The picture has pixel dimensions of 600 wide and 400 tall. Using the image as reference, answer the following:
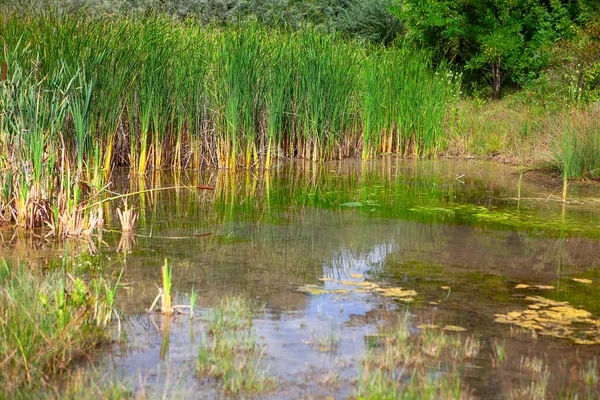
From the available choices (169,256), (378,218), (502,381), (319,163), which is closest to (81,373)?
(502,381)

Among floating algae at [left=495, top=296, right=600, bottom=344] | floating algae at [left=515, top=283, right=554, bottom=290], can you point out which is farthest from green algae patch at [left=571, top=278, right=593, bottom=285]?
floating algae at [left=495, top=296, right=600, bottom=344]

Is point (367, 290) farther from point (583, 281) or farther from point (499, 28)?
point (499, 28)

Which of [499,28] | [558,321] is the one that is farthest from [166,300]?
[499,28]

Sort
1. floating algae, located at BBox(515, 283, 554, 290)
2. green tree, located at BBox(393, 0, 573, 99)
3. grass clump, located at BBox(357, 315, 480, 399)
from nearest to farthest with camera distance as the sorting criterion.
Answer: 1. grass clump, located at BBox(357, 315, 480, 399)
2. floating algae, located at BBox(515, 283, 554, 290)
3. green tree, located at BBox(393, 0, 573, 99)

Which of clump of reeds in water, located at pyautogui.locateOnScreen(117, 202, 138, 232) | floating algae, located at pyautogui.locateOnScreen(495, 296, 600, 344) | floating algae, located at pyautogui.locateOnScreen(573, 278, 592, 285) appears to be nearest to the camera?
floating algae, located at pyautogui.locateOnScreen(495, 296, 600, 344)

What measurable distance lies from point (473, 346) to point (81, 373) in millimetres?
1919

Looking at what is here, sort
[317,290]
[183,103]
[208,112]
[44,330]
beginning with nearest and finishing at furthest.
Answer: [44,330]
[317,290]
[183,103]
[208,112]

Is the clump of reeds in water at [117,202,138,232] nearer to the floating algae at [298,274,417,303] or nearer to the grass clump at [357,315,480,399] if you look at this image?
the floating algae at [298,274,417,303]

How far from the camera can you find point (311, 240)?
632cm

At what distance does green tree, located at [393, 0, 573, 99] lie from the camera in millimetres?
17172

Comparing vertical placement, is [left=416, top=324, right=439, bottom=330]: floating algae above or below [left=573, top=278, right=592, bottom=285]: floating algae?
below

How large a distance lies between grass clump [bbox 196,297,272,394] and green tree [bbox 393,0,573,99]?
14.2 meters

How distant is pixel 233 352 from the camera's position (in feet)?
12.0

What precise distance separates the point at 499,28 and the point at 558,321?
14403mm
